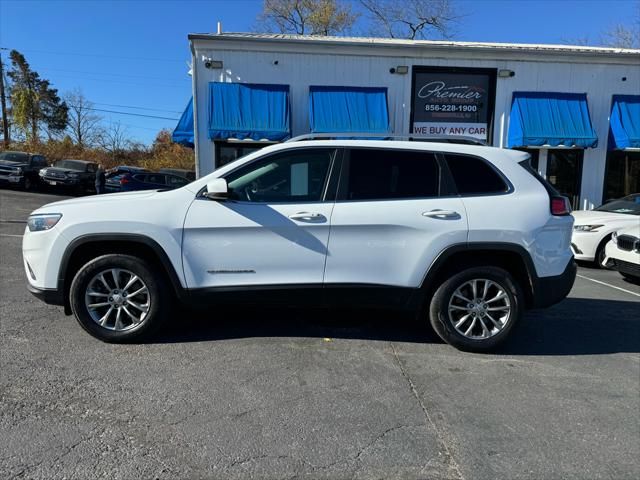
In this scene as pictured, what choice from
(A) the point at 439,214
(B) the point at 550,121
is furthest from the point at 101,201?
(B) the point at 550,121

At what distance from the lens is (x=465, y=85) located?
1422 cm

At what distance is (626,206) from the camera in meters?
9.47

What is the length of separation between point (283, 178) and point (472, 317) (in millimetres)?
2103

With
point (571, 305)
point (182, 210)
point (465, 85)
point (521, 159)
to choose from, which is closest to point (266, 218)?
point (182, 210)

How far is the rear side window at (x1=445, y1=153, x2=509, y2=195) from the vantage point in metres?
4.16

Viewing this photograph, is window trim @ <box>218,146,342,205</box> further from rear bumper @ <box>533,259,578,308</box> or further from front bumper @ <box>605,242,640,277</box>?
front bumper @ <box>605,242,640,277</box>

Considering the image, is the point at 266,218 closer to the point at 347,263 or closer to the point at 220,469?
the point at 347,263

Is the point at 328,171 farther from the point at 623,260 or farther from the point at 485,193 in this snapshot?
the point at 623,260

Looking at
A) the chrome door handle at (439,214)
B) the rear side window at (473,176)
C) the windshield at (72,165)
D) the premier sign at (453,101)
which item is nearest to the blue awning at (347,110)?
the premier sign at (453,101)

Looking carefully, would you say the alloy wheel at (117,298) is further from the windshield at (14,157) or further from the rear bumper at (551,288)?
the windshield at (14,157)

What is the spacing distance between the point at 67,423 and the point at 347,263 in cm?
233

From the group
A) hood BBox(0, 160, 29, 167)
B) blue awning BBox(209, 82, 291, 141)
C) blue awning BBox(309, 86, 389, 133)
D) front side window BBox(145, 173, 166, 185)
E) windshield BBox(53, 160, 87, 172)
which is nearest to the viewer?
blue awning BBox(209, 82, 291, 141)

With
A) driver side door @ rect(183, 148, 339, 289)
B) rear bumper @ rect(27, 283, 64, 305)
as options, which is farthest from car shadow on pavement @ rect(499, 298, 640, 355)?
rear bumper @ rect(27, 283, 64, 305)

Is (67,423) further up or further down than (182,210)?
further down
